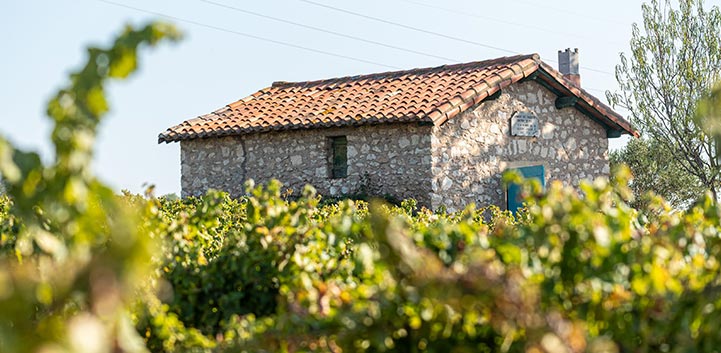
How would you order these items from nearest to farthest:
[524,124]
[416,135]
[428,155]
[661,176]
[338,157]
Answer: [428,155]
[416,135]
[338,157]
[524,124]
[661,176]

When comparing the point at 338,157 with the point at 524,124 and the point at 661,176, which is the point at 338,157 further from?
the point at 661,176

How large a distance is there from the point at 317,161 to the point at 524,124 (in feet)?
12.3

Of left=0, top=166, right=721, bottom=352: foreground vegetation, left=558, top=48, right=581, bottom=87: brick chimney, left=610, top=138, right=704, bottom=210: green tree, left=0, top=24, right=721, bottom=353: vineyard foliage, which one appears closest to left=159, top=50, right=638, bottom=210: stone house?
left=558, top=48, right=581, bottom=87: brick chimney

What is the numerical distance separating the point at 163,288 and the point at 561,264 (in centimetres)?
179

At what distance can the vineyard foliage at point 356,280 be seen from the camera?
1.66 m

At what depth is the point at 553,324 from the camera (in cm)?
197

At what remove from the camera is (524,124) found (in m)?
16.5

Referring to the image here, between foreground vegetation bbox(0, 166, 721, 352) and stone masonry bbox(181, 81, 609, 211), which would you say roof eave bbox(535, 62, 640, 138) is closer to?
stone masonry bbox(181, 81, 609, 211)

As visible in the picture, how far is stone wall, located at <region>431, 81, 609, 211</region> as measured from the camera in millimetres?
15164

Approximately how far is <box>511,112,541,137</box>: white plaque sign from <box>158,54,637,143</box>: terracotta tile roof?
2.31ft

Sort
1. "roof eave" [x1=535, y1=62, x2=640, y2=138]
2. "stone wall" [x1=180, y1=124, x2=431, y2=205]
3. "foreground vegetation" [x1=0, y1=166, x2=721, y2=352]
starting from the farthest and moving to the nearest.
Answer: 1. "roof eave" [x1=535, y1=62, x2=640, y2=138]
2. "stone wall" [x1=180, y1=124, x2=431, y2=205]
3. "foreground vegetation" [x1=0, y1=166, x2=721, y2=352]

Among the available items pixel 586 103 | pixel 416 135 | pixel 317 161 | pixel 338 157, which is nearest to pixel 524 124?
pixel 586 103

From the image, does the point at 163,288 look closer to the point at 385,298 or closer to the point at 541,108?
the point at 385,298

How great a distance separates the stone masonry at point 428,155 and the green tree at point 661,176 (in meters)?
6.02
